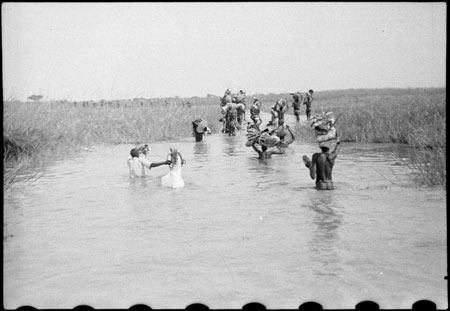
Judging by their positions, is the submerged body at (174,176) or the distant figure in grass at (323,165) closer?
the distant figure in grass at (323,165)

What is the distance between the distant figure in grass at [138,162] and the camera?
935cm

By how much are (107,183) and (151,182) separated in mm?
693

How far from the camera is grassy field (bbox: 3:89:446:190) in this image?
8.97 metres

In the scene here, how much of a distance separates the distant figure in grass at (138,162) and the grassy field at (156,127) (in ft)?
5.25

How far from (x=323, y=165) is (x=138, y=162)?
10.3ft

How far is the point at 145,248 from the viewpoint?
585 cm

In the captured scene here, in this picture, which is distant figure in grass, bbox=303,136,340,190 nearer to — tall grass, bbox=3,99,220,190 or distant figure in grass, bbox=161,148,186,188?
distant figure in grass, bbox=161,148,186,188

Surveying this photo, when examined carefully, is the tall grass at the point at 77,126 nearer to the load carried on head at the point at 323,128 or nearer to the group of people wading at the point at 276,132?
the group of people wading at the point at 276,132

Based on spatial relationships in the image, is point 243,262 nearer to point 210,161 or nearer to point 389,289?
point 389,289

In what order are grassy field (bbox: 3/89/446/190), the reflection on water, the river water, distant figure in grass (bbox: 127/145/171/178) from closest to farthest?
the river water
the reflection on water
grassy field (bbox: 3/89/446/190)
distant figure in grass (bbox: 127/145/171/178)

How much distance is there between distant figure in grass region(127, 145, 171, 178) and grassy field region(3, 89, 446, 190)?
160 centimetres

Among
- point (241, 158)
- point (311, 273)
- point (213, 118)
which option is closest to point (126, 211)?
point (311, 273)

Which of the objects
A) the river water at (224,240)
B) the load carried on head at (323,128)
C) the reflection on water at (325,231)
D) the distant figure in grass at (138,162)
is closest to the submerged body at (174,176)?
the river water at (224,240)

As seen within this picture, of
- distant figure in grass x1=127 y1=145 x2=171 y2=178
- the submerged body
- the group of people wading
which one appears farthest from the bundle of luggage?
the submerged body
